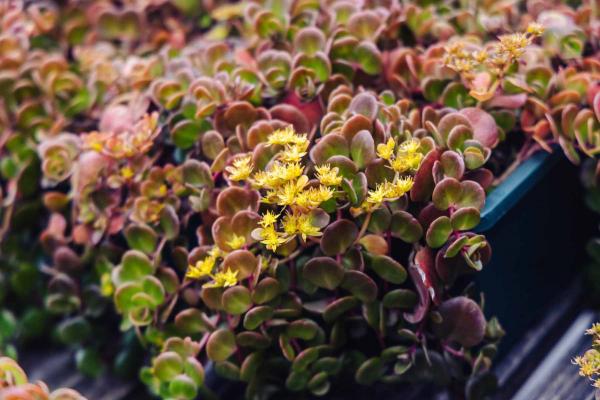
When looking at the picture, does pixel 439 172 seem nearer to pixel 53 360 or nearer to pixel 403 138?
pixel 403 138

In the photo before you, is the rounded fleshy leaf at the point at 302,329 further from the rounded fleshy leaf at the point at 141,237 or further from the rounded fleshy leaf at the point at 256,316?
the rounded fleshy leaf at the point at 141,237

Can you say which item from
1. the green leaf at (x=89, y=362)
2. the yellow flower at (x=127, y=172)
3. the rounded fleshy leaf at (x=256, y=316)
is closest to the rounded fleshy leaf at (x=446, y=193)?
the rounded fleshy leaf at (x=256, y=316)

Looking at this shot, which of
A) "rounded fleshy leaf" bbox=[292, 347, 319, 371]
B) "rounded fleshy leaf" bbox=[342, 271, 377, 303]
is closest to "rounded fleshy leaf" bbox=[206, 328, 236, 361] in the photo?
"rounded fleshy leaf" bbox=[292, 347, 319, 371]

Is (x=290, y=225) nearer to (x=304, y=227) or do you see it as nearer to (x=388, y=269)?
(x=304, y=227)

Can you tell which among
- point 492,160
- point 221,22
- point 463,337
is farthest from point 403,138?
point 221,22

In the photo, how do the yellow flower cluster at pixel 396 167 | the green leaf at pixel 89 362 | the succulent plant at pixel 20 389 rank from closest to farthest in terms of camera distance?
the succulent plant at pixel 20 389 < the yellow flower cluster at pixel 396 167 < the green leaf at pixel 89 362

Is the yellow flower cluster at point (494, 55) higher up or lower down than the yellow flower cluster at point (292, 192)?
higher up

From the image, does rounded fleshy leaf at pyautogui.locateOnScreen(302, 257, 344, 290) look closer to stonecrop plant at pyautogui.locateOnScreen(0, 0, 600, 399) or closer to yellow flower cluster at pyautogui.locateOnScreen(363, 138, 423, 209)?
stonecrop plant at pyautogui.locateOnScreen(0, 0, 600, 399)
